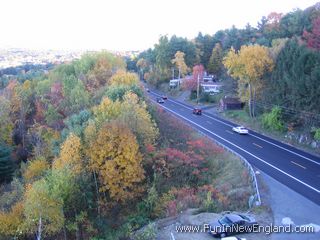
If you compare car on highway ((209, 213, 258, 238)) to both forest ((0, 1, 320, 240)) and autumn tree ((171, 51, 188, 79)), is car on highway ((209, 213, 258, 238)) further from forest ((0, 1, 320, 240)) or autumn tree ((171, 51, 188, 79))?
autumn tree ((171, 51, 188, 79))

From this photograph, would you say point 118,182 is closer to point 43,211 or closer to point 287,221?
point 43,211

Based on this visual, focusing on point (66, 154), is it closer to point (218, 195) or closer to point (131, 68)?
point (218, 195)

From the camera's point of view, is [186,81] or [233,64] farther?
[186,81]

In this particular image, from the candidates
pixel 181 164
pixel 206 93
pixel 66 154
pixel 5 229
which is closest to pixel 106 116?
pixel 66 154

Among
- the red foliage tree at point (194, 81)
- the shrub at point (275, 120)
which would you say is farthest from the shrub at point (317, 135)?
the red foliage tree at point (194, 81)

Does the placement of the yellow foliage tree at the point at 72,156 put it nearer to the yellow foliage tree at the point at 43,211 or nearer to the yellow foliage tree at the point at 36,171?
the yellow foliage tree at the point at 43,211

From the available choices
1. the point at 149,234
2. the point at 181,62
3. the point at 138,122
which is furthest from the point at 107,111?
the point at 181,62

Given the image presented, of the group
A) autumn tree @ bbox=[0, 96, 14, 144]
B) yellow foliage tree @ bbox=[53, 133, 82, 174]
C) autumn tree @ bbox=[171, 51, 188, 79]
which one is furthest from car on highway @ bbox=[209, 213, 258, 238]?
autumn tree @ bbox=[171, 51, 188, 79]
